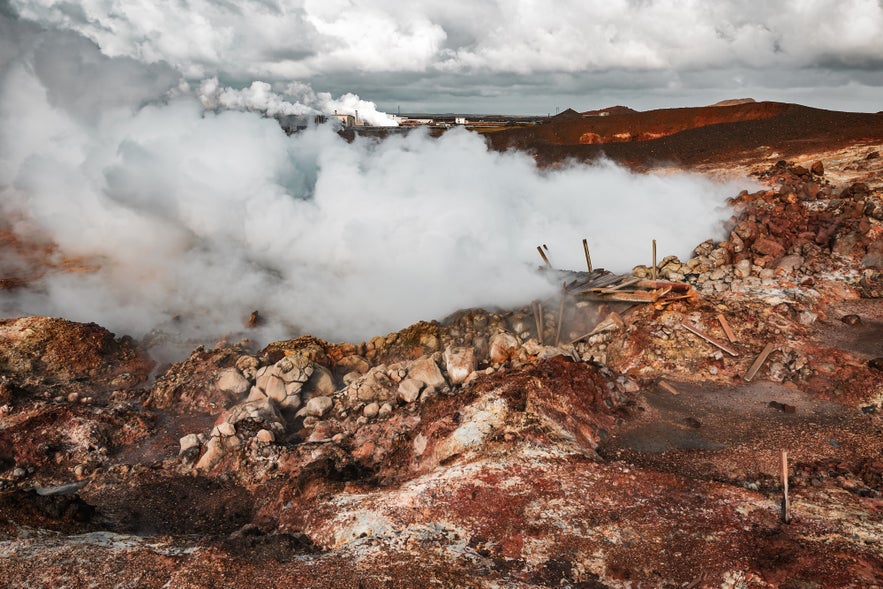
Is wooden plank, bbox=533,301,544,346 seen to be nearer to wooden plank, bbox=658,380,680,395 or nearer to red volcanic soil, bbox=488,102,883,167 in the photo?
wooden plank, bbox=658,380,680,395

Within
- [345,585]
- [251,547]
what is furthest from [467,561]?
[251,547]

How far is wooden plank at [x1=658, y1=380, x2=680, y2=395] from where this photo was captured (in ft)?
29.6

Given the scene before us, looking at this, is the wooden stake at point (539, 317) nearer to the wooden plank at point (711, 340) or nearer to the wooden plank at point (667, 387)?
the wooden plank at point (667, 387)

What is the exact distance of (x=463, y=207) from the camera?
13625mm

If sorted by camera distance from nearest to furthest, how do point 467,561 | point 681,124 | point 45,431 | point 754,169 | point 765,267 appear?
point 467,561 → point 45,431 → point 765,267 → point 754,169 → point 681,124

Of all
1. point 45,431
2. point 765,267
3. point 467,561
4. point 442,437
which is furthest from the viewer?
point 765,267

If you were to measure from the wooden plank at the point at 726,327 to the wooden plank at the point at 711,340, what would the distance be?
205 millimetres

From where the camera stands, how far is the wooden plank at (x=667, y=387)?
9.02 metres

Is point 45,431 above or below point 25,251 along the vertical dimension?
below

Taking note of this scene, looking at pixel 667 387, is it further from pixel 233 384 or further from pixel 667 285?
pixel 233 384

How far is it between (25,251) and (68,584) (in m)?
12.7

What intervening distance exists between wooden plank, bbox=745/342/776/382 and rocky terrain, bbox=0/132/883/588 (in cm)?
11

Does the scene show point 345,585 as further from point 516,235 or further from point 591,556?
point 516,235

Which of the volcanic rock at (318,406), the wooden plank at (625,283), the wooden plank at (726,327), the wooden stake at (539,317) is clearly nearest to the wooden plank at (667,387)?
the wooden plank at (726,327)
